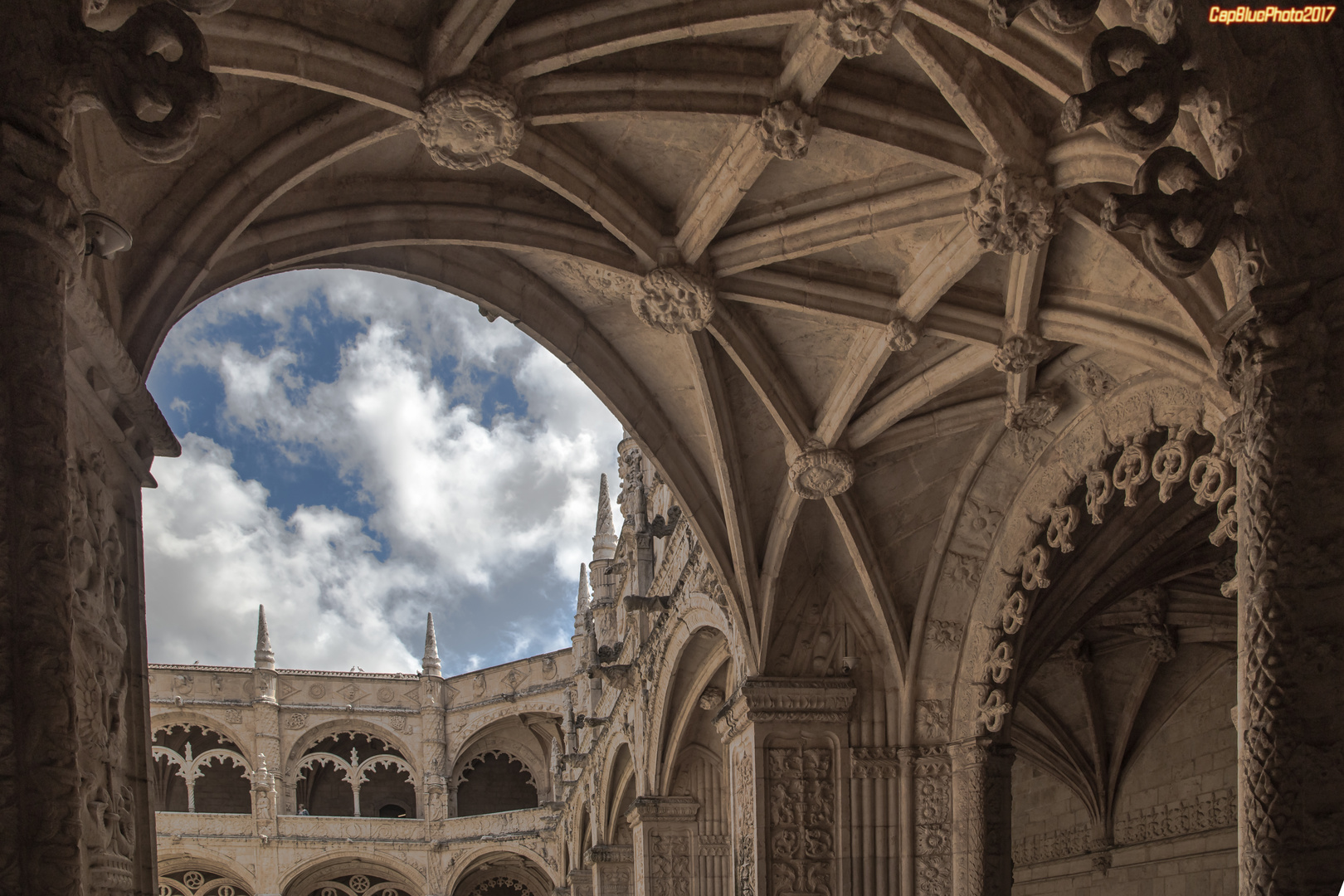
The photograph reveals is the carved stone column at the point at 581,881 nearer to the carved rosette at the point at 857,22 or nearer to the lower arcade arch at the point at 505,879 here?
the lower arcade arch at the point at 505,879

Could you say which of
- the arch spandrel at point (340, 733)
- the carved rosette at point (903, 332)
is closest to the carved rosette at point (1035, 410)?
the carved rosette at point (903, 332)

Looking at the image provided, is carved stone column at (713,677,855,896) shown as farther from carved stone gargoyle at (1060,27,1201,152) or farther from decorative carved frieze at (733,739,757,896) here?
carved stone gargoyle at (1060,27,1201,152)

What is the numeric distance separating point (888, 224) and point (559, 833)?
65.3 feet

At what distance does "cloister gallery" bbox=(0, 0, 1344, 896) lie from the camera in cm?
311

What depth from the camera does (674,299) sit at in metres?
8.40

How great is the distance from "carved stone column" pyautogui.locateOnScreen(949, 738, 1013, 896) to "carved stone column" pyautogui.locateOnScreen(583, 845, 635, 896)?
9718mm

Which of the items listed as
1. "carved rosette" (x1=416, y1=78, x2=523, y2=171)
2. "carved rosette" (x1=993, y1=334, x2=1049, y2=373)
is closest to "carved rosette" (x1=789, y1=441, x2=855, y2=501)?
"carved rosette" (x1=993, y1=334, x2=1049, y2=373)

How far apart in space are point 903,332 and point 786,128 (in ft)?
7.15

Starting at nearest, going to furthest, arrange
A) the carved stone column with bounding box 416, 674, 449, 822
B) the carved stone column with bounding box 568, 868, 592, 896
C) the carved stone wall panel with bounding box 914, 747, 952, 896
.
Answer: the carved stone wall panel with bounding box 914, 747, 952, 896 < the carved stone column with bounding box 568, 868, 592, 896 < the carved stone column with bounding box 416, 674, 449, 822

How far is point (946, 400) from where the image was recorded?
10000 mm

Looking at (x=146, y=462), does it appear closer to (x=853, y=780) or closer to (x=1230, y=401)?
(x=1230, y=401)

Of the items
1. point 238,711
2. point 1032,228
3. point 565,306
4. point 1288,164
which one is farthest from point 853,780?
point 238,711

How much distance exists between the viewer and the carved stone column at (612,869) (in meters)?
19.3

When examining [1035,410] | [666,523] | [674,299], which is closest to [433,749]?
[666,523]
